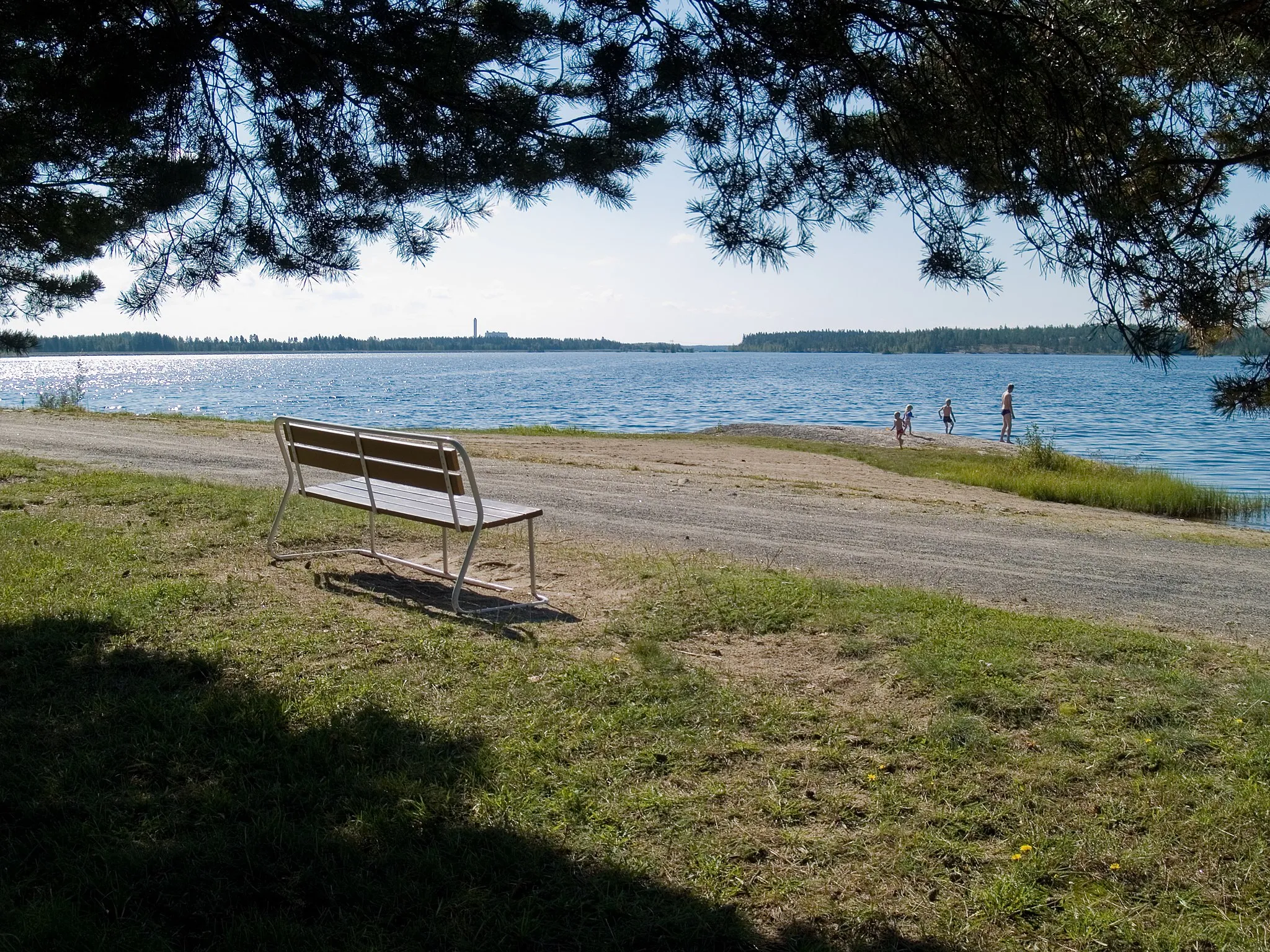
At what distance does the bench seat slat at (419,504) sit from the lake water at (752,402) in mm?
3482

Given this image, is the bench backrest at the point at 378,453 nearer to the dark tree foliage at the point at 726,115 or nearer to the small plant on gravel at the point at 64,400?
the dark tree foliage at the point at 726,115

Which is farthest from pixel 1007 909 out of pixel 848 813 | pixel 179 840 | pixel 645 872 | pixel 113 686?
pixel 113 686

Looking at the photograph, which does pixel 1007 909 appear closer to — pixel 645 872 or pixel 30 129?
pixel 645 872

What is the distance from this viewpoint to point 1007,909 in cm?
291

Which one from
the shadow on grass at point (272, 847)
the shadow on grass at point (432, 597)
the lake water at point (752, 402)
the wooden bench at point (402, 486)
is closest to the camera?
the shadow on grass at point (272, 847)

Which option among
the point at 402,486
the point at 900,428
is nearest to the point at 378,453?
the point at 402,486

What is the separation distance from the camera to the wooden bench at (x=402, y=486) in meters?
5.82

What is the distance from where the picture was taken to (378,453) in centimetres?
631

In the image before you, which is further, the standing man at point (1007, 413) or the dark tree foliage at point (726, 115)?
the standing man at point (1007, 413)

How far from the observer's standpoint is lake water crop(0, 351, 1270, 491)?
33.9 metres

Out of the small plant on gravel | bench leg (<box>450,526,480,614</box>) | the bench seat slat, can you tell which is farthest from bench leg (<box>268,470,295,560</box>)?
the small plant on gravel

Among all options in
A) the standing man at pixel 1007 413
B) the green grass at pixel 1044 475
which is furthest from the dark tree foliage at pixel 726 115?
the standing man at pixel 1007 413

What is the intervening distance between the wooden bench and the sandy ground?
44.4 inches

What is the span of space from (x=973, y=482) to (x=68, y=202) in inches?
654
